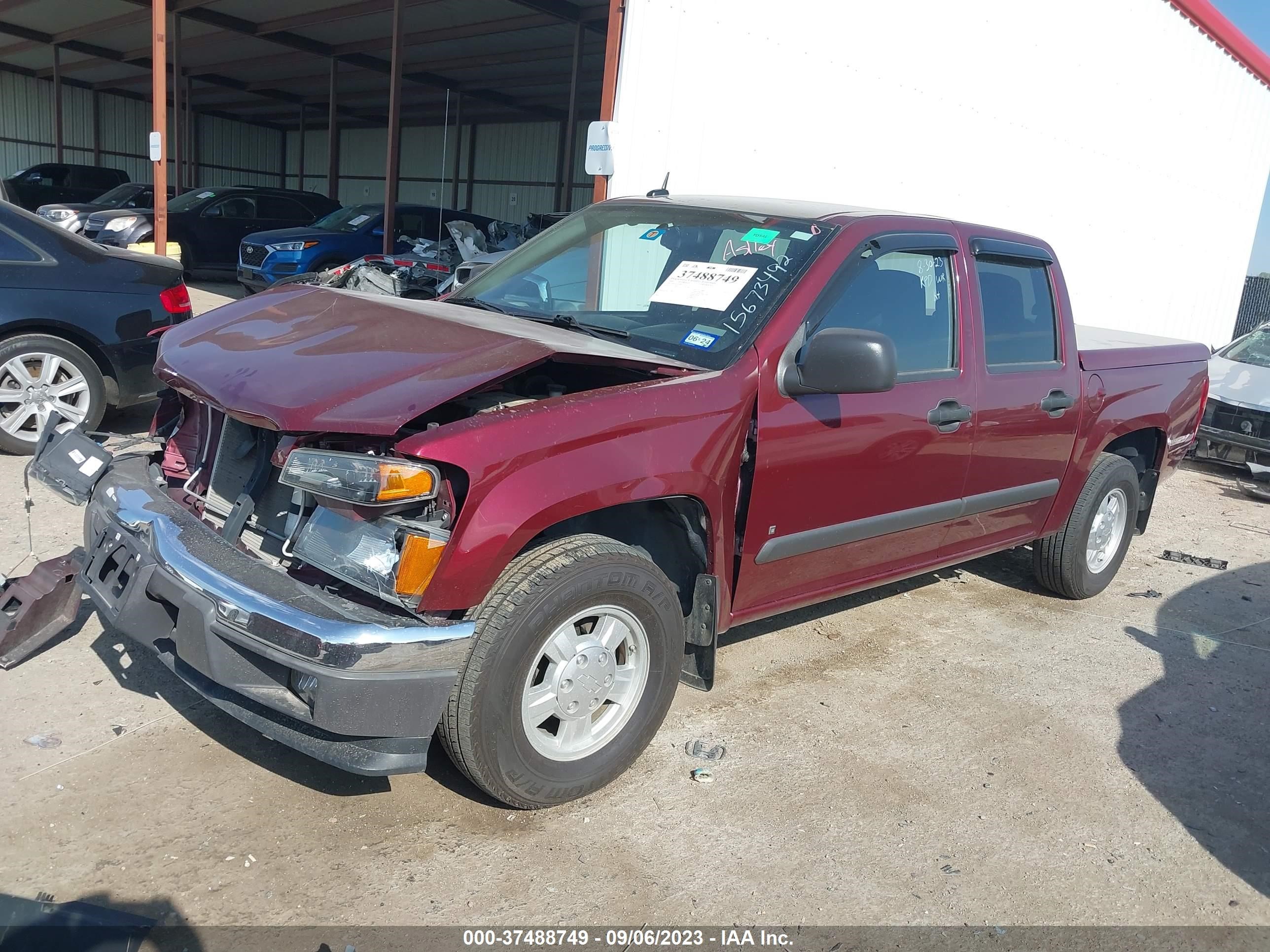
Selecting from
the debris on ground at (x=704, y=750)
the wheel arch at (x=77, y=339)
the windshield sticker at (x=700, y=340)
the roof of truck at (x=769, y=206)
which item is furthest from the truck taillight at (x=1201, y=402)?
Answer: the wheel arch at (x=77, y=339)

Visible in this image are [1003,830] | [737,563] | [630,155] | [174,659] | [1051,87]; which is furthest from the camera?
[1051,87]

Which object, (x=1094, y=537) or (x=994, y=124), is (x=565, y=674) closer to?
(x=1094, y=537)

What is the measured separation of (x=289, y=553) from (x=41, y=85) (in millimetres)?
34325

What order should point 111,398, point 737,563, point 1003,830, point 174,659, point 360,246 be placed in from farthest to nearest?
1. point 360,246
2. point 111,398
3. point 737,563
4. point 1003,830
5. point 174,659

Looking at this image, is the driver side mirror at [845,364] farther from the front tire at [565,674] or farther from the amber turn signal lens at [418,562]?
the amber turn signal lens at [418,562]

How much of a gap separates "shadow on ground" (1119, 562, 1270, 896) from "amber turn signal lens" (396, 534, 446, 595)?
2.61m

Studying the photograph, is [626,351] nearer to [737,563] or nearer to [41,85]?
[737,563]

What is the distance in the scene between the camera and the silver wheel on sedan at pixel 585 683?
9.29 ft

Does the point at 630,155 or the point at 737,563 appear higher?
the point at 630,155

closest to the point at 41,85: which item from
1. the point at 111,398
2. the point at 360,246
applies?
the point at 360,246

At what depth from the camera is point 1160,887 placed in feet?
9.53

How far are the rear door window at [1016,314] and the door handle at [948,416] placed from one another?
1.07 feet

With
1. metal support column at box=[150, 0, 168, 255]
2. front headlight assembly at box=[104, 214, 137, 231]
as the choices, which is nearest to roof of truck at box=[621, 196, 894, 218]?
metal support column at box=[150, 0, 168, 255]

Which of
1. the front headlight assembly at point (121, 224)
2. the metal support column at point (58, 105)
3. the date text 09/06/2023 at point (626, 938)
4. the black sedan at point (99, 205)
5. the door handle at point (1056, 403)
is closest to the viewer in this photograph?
the date text 09/06/2023 at point (626, 938)
